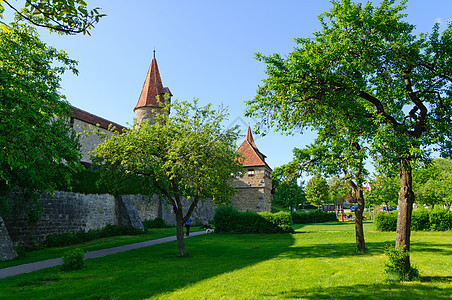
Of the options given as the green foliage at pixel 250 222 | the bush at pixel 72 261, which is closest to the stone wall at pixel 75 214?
the bush at pixel 72 261

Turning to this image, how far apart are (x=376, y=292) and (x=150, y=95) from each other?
35.1 metres

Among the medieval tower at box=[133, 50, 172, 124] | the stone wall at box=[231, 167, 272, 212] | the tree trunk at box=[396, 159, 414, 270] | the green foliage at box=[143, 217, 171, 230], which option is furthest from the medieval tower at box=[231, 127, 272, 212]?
the tree trunk at box=[396, 159, 414, 270]

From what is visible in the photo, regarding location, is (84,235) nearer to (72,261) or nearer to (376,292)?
(72,261)

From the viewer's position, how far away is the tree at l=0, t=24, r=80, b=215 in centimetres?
722

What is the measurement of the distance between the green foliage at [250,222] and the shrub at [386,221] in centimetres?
667

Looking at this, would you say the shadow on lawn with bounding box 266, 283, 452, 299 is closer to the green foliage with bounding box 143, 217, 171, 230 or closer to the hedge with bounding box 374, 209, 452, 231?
the hedge with bounding box 374, 209, 452, 231

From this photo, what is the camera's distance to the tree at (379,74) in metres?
8.23

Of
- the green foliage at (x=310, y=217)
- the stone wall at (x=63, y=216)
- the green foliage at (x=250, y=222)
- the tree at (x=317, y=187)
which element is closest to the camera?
the tree at (x=317, y=187)

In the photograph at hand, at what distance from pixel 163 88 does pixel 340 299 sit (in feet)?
123

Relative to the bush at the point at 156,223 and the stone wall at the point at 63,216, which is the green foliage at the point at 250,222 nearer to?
the bush at the point at 156,223

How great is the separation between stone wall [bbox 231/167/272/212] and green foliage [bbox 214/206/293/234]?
1306 centimetres

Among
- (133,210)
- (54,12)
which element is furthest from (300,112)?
(133,210)

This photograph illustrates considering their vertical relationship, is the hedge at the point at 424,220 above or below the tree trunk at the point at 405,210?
below

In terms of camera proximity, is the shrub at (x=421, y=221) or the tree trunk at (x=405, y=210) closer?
the tree trunk at (x=405, y=210)
